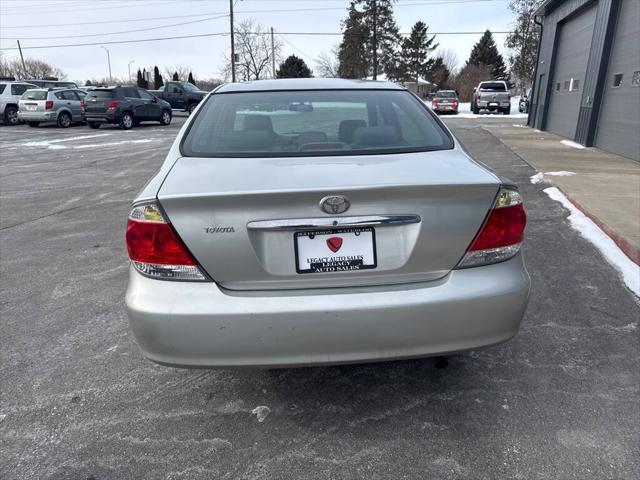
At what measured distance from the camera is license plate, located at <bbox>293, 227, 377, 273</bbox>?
198 cm

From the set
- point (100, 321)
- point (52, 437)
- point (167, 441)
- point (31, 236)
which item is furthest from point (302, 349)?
point (31, 236)

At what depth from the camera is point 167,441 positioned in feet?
7.37

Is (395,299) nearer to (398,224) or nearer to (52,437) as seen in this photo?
(398,224)

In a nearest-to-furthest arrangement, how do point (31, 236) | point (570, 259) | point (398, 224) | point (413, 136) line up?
point (398, 224) < point (413, 136) < point (570, 259) < point (31, 236)

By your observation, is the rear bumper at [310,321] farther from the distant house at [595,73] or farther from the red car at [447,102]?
the red car at [447,102]

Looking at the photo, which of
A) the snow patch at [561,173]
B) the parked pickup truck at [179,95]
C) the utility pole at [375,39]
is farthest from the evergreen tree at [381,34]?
the snow patch at [561,173]

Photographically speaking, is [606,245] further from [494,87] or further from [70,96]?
[494,87]

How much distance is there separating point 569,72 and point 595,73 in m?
3.43

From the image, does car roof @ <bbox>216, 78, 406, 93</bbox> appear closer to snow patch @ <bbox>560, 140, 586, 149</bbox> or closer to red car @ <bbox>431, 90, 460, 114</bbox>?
snow patch @ <bbox>560, 140, 586, 149</bbox>

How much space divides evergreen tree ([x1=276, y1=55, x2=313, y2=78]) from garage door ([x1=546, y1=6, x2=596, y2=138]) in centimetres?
4600

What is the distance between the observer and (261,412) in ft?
7.98

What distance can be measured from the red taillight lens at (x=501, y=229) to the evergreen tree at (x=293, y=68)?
60.3m

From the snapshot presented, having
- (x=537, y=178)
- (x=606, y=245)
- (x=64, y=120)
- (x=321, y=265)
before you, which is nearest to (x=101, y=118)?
(x=64, y=120)

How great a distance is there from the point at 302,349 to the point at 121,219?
4.94 metres
